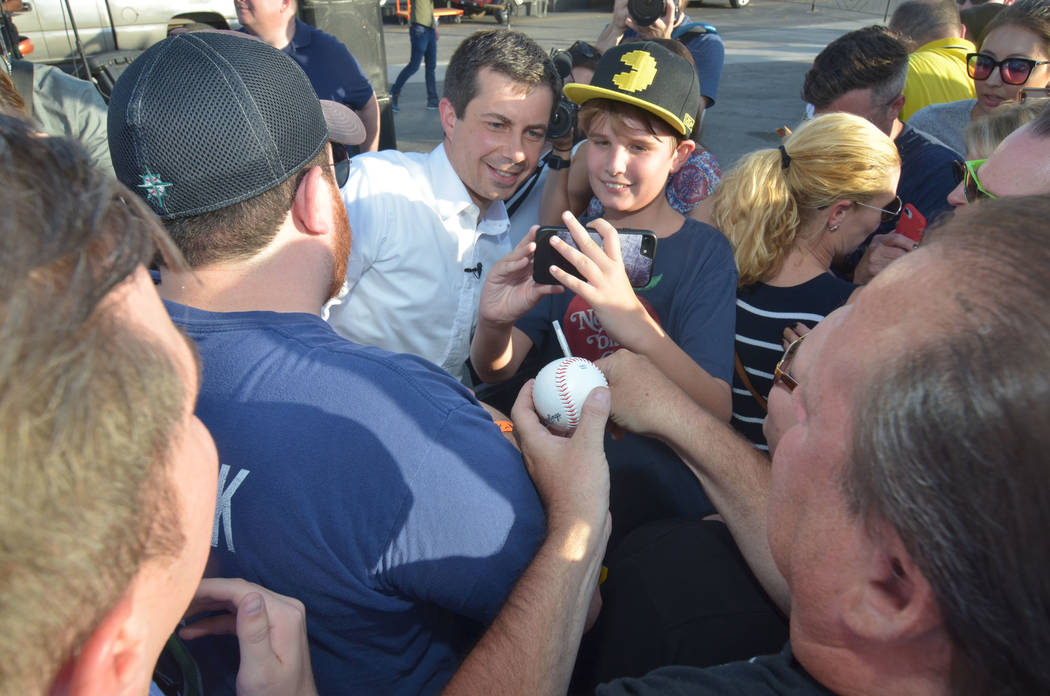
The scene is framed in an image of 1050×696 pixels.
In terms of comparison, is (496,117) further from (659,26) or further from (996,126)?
(659,26)

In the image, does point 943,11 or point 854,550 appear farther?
point 943,11

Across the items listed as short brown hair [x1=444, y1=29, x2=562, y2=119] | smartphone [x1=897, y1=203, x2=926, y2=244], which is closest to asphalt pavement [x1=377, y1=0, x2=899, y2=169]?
smartphone [x1=897, y1=203, x2=926, y2=244]

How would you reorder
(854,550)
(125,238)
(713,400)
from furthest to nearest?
1. (713,400)
2. (854,550)
3. (125,238)

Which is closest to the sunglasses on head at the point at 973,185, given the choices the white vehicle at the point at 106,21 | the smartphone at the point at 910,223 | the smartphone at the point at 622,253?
the smartphone at the point at 910,223

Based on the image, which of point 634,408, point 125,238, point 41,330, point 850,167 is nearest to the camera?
point 41,330

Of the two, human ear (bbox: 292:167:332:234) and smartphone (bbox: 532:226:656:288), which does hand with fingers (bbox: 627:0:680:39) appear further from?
human ear (bbox: 292:167:332:234)

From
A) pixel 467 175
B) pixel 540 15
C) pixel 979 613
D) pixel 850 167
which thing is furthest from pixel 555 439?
pixel 540 15

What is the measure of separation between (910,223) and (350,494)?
301 centimetres

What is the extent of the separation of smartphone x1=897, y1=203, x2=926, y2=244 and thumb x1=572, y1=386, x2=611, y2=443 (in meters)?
2.29

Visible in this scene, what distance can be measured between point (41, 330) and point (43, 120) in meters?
3.58

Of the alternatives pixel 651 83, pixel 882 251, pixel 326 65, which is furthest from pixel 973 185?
pixel 326 65

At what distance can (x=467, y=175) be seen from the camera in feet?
9.11

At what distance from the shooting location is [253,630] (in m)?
1.09

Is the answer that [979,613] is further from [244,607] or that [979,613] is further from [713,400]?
[713,400]
